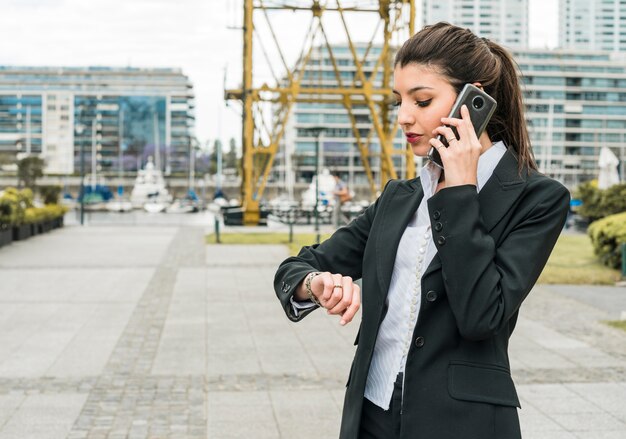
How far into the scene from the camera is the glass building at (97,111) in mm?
156375

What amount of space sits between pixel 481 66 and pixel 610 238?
1485 cm

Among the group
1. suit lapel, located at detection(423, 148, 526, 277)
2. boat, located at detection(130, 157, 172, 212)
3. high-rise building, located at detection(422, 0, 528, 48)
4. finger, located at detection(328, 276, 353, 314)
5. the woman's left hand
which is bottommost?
boat, located at detection(130, 157, 172, 212)

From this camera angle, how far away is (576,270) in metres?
16.2

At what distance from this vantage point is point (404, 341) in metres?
2.15

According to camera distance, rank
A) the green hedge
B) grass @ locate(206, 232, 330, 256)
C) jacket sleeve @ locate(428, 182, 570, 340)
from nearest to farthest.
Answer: jacket sleeve @ locate(428, 182, 570, 340), the green hedge, grass @ locate(206, 232, 330, 256)

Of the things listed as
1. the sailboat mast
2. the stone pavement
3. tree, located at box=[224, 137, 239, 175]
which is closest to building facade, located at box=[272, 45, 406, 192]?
the sailboat mast

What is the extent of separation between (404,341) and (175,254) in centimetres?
1862

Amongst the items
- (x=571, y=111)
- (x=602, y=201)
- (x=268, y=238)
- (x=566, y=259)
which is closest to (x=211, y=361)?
(x=566, y=259)

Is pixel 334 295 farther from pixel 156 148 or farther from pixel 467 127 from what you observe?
pixel 156 148

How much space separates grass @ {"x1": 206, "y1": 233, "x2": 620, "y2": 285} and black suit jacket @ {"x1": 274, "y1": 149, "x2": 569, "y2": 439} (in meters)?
13.3

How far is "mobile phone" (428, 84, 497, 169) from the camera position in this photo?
6.64ft

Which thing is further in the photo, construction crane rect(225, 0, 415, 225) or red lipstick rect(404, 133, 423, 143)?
construction crane rect(225, 0, 415, 225)

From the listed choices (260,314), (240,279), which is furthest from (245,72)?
(260,314)

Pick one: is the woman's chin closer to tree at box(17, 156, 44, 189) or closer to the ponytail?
the ponytail
